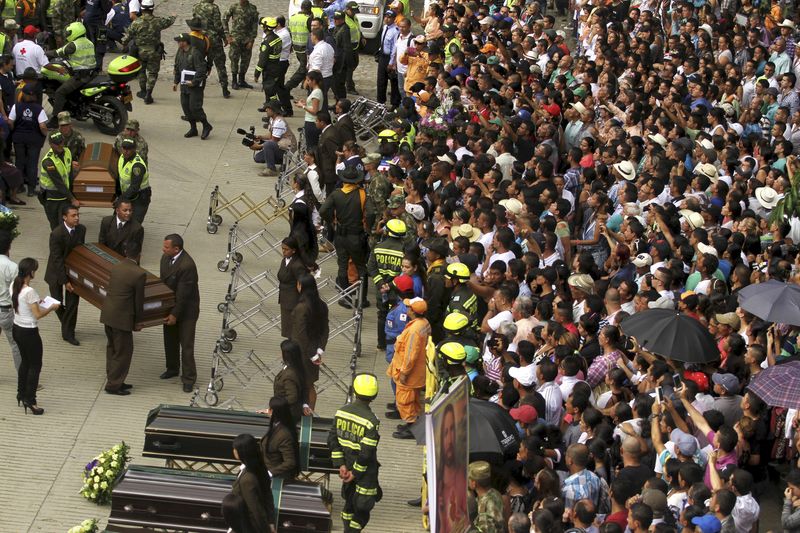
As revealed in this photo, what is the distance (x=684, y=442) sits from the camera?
9625mm

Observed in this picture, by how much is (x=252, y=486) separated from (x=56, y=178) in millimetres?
7243

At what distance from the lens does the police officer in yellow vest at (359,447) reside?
1040 cm

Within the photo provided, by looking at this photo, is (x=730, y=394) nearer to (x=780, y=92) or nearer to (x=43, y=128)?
(x=780, y=92)

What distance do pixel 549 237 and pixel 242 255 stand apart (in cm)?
498

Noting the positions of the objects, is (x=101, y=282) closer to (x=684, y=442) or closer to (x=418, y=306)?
(x=418, y=306)

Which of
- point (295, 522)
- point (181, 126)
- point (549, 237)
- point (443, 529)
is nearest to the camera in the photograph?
point (443, 529)

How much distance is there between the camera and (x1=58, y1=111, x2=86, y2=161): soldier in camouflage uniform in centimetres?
1639

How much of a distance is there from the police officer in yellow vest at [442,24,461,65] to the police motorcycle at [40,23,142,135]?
477cm

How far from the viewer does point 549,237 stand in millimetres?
13461

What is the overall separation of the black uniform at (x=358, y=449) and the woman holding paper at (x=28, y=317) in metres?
3.58

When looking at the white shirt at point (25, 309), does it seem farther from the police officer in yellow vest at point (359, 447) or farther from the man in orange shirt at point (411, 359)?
the police officer in yellow vest at point (359, 447)

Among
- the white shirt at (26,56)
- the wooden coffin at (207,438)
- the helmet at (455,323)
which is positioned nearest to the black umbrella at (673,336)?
the helmet at (455,323)

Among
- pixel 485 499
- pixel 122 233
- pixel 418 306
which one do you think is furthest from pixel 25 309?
pixel 485 499

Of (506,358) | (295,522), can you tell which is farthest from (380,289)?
(295,522)
